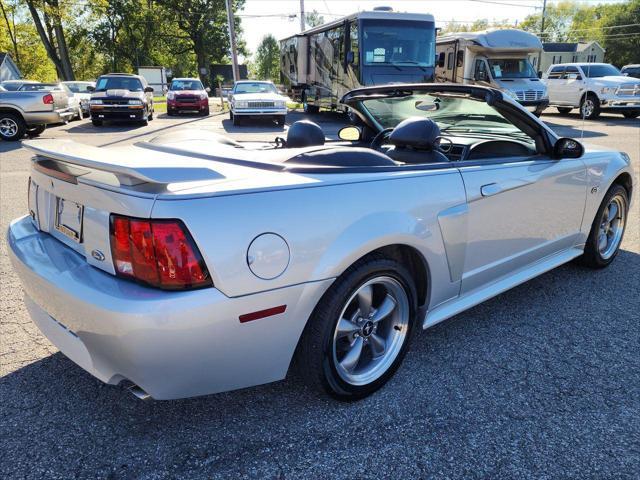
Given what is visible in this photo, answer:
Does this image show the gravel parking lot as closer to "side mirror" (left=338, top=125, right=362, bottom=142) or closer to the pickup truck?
"side mirror" (left=338, top=125, right=362, bottom=142)

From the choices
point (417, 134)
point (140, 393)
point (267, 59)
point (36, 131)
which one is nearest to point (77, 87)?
point (36, 131)

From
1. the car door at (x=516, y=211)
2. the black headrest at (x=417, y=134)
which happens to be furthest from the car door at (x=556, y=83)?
the black headrest at (x=417, y=134)

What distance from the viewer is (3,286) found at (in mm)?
3619

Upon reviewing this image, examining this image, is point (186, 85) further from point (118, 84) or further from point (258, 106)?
point (258, 106)

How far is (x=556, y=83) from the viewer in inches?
792

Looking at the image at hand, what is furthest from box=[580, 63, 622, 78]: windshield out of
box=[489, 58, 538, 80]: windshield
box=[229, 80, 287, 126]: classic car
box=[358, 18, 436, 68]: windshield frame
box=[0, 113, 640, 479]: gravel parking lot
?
box=[0, 113, 640, 479]: gravel parking lot

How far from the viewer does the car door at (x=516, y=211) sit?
2713mm

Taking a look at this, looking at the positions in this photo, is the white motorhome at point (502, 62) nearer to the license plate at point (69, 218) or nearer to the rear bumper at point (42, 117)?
the rear bumper at point (42, 117)

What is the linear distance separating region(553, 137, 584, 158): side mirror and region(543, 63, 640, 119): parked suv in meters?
16.4

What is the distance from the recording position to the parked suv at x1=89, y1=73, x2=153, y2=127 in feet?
51.8

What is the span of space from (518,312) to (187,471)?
240 centimetres

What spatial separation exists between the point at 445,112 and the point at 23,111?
12.2m

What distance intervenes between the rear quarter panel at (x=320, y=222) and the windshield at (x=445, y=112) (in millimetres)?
1057

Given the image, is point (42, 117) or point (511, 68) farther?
point (511, 68)
